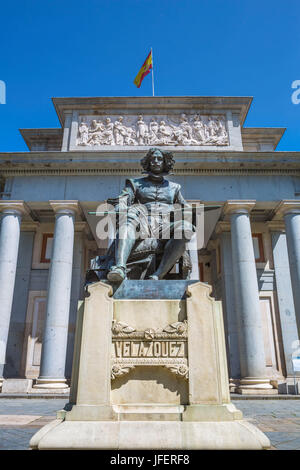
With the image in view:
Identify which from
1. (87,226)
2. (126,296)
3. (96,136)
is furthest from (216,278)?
(126,296)

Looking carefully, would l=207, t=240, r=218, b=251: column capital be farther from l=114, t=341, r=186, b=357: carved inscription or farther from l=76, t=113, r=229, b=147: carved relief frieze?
l=114, t=341, r=186, b=357: carved inscription

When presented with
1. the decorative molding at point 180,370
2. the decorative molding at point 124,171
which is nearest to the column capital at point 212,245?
the decorative molding at point 124,171

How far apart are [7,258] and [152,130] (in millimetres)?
10509

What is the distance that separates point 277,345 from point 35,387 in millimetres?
13311

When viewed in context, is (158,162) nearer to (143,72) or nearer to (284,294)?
(284,294)

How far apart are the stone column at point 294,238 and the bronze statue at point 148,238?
13.3 m

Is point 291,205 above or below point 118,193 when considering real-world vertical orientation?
below

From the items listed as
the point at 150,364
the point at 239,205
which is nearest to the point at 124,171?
the point at 239,205

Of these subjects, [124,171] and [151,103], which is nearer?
[124,171]

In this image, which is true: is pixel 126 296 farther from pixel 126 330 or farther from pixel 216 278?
pixel 216 278

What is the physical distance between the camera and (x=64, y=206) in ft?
60.3

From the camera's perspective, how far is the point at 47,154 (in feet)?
61.4

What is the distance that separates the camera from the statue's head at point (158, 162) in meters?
6.20

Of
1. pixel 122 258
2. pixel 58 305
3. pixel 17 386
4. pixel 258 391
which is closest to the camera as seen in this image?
Answer: pixel 122 258
